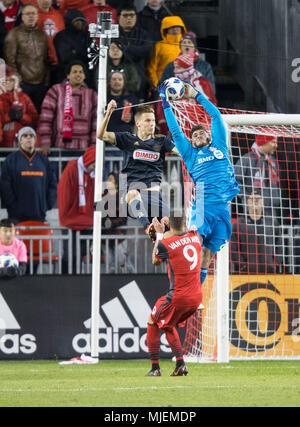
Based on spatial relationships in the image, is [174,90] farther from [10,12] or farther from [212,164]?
[10,12]

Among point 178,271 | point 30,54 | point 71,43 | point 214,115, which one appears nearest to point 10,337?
point 178,271

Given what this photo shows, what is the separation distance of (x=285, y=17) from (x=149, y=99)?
2.76 meters

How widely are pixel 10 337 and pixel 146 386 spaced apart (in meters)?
5.10

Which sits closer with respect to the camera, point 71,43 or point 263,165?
point 263,165

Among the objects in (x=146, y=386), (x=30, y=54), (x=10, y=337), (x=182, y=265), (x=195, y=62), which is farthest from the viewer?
(x=195, y=62)

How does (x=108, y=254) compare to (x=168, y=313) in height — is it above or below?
above

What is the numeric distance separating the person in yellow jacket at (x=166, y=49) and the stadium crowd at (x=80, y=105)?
2 cm

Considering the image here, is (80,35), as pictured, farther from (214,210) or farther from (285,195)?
(214,210)

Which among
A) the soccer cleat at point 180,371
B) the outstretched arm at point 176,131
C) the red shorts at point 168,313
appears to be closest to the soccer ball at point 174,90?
the outstretched arm at point 176,131

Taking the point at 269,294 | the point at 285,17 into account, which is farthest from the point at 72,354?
the point at 285,17

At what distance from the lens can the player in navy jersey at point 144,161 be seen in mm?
11523

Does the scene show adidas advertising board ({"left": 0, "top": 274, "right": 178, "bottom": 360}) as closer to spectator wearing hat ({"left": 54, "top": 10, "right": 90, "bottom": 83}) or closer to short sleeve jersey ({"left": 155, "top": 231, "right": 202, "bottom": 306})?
short sleeve jersey ({"left": 155, "top": 231, "right": 202, "bottom": 306})

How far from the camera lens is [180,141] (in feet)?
37.6

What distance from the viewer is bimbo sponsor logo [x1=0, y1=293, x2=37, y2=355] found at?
14.0 metres
